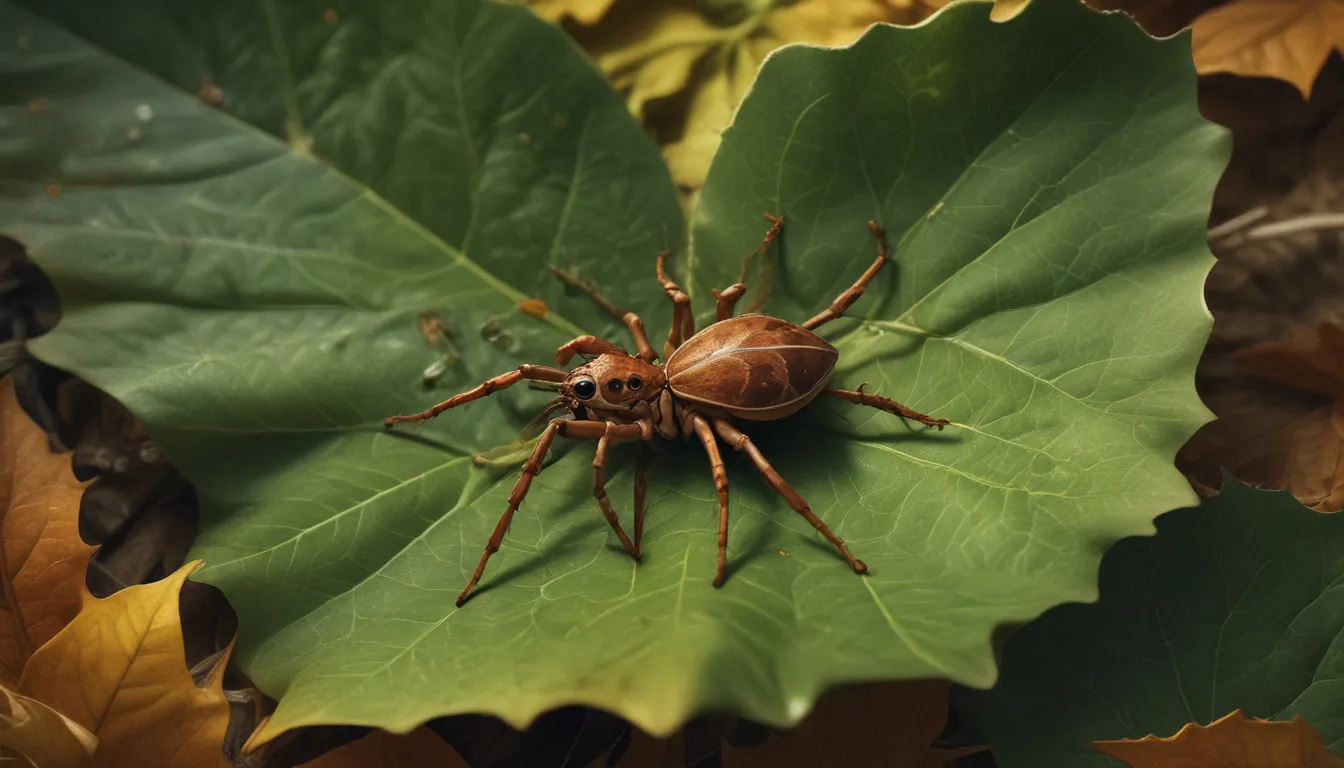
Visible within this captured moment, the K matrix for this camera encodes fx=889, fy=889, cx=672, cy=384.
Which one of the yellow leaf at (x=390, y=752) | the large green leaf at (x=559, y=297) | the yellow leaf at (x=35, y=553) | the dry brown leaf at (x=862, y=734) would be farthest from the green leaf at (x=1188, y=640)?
the yellow leaf at (x=35, y=553)

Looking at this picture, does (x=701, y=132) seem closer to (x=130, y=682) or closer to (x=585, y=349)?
(x=585, y=349)

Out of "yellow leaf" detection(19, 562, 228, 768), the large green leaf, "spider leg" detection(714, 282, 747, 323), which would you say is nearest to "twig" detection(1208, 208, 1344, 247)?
the large green leaf

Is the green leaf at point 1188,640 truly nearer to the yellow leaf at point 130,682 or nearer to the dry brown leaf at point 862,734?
the dry brown leaf at point 862,734

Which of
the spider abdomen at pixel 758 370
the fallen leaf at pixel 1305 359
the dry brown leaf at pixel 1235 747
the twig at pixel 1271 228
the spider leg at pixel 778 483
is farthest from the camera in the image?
the twig at pixel 1271 228

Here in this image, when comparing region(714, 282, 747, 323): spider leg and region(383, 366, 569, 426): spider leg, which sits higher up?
region(714, 282, 747, 323): spider leg

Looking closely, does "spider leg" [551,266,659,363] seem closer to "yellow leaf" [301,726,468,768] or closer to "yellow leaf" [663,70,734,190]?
"yellow leaf" [663,70,734,190]

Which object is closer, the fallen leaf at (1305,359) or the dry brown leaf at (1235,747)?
the dry brown leaf at (1235,747)

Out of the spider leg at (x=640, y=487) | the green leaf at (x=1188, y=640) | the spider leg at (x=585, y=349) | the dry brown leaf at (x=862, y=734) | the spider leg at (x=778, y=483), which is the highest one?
the spider leg at (x=585, y=349)
